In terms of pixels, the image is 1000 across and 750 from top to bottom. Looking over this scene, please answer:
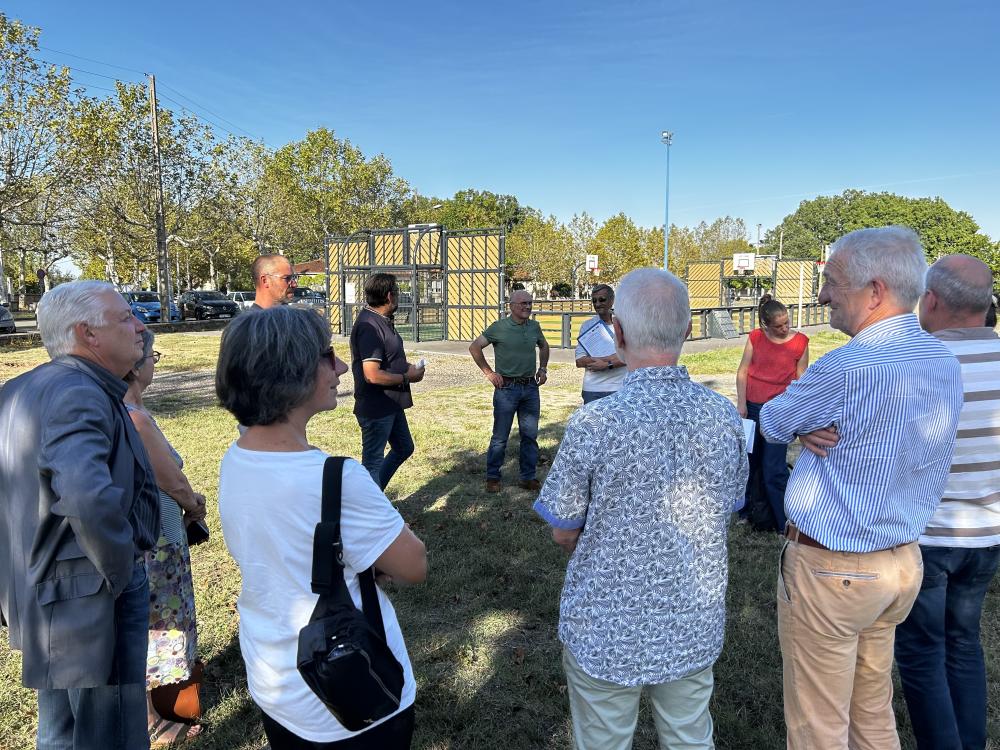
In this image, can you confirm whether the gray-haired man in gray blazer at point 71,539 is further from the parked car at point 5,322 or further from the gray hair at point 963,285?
the parked car at point 5,322

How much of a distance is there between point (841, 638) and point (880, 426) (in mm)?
688

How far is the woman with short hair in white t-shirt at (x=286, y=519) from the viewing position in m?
1.58

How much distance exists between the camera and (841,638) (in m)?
2.03

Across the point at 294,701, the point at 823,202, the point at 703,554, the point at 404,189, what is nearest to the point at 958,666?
the point at 703,554

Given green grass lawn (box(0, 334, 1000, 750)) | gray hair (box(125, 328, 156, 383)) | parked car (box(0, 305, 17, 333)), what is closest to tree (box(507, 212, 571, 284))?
parked car (box(0, 305, 17, 333))

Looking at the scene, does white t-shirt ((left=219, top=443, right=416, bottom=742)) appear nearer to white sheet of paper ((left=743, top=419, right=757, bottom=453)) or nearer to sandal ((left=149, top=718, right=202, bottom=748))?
white sheet of paper ((left=743, top=419, right=757, bottom=453))

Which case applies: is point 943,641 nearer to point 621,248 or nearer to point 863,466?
point 863,466

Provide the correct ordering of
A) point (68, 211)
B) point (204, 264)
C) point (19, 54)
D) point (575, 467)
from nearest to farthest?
1. point (575, 467)
2. point (19, 54)
3. point (68, 211)
4. point (204, 264)

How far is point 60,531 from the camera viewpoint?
189cm

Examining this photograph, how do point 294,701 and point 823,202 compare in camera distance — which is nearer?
point 294,701

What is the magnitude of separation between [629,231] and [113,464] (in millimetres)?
49180

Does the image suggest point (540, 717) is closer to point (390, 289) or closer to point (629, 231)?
point (390, 289)

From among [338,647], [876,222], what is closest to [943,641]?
[338,647]

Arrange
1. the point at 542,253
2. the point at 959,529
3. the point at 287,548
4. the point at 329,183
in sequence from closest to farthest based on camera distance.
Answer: the point at 287,548 → the point at 959,529 → the point at 329,183 → the point at 542,253
